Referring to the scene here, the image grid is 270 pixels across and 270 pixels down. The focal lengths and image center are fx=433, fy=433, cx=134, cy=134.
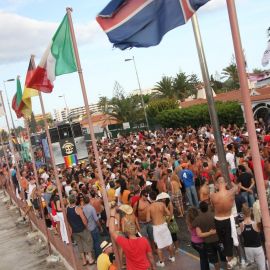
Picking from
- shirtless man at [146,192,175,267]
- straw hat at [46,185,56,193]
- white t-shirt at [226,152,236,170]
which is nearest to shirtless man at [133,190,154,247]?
shirtless man at [146,192,175,267]

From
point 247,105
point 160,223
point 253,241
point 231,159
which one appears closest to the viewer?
point 247,105

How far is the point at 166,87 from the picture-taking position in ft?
192

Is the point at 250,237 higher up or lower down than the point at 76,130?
lower down

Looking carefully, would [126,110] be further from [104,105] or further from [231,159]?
[231,159]

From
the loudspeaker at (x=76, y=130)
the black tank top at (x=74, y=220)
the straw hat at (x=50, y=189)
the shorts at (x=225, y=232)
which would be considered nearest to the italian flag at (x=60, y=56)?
the black tank top at (x=74, y=220)

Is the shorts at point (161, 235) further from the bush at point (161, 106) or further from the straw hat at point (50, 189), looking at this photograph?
the bush at point (161, 106)

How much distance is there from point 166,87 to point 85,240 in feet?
161

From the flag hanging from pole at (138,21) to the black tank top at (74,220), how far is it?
565 centimetres

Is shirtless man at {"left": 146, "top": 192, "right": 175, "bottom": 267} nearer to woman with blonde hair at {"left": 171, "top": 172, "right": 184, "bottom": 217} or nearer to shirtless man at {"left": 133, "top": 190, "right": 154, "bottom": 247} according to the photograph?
shirtless man at {"left": 133, "top": 190, "right": 154, "bottom": 247}

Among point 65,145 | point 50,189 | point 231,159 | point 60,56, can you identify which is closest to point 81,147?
point 65,145

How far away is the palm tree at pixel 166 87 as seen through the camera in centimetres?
5809

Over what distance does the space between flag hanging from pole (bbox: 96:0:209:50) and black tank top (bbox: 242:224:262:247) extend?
3442 mm

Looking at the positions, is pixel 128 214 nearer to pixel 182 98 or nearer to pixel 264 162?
pixel 264 162

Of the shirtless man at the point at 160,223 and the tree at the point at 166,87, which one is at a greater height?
the tree at the point at 166,87
